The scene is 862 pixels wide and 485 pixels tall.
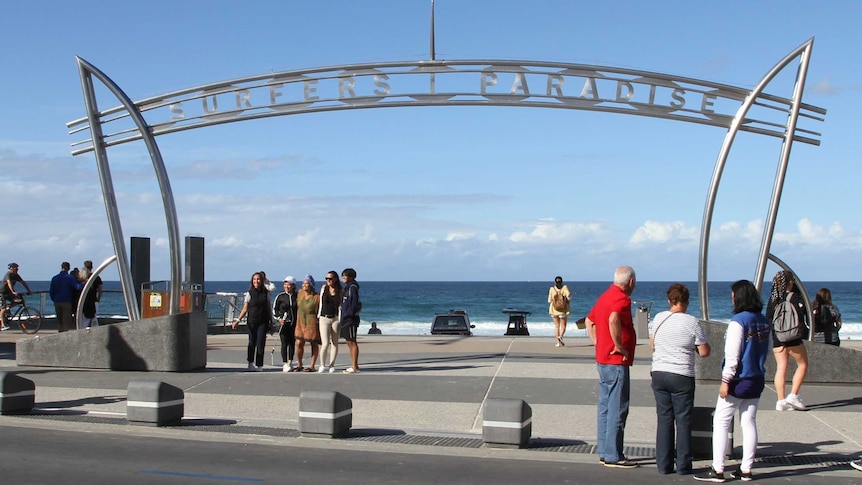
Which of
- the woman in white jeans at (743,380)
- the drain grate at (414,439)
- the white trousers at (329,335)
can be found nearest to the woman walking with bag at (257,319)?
the white trousers at (329,335)

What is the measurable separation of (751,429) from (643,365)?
7432 millimetres

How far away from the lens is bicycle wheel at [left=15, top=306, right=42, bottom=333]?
21391mm

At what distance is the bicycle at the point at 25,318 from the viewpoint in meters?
21.3

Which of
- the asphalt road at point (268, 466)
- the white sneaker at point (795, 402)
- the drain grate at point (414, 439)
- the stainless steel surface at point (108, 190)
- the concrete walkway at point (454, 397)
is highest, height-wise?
the stainless steel surface at point (108, 190)

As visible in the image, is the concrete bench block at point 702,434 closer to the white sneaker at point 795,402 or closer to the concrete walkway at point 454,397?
the concrete walkway at point 454,397

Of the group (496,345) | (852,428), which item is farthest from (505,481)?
(496,345)

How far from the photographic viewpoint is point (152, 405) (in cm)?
952

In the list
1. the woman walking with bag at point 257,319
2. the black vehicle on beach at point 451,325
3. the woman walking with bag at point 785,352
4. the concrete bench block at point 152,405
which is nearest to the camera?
the concrete bench block at point 152,405

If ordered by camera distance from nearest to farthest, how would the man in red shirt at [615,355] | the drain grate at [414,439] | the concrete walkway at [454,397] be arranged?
1. the man in red shirt at [615,355]
2. the drain grate at [414,439]
3. the concrete walkway at [454,397]

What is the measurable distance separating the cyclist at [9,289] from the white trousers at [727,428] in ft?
52.7

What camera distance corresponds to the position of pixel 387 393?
11719 millimetres

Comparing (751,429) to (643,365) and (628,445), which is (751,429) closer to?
(628,445)

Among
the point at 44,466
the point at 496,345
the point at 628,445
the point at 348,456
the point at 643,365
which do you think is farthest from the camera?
the point at 496,345

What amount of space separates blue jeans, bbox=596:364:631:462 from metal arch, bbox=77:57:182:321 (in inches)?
306
